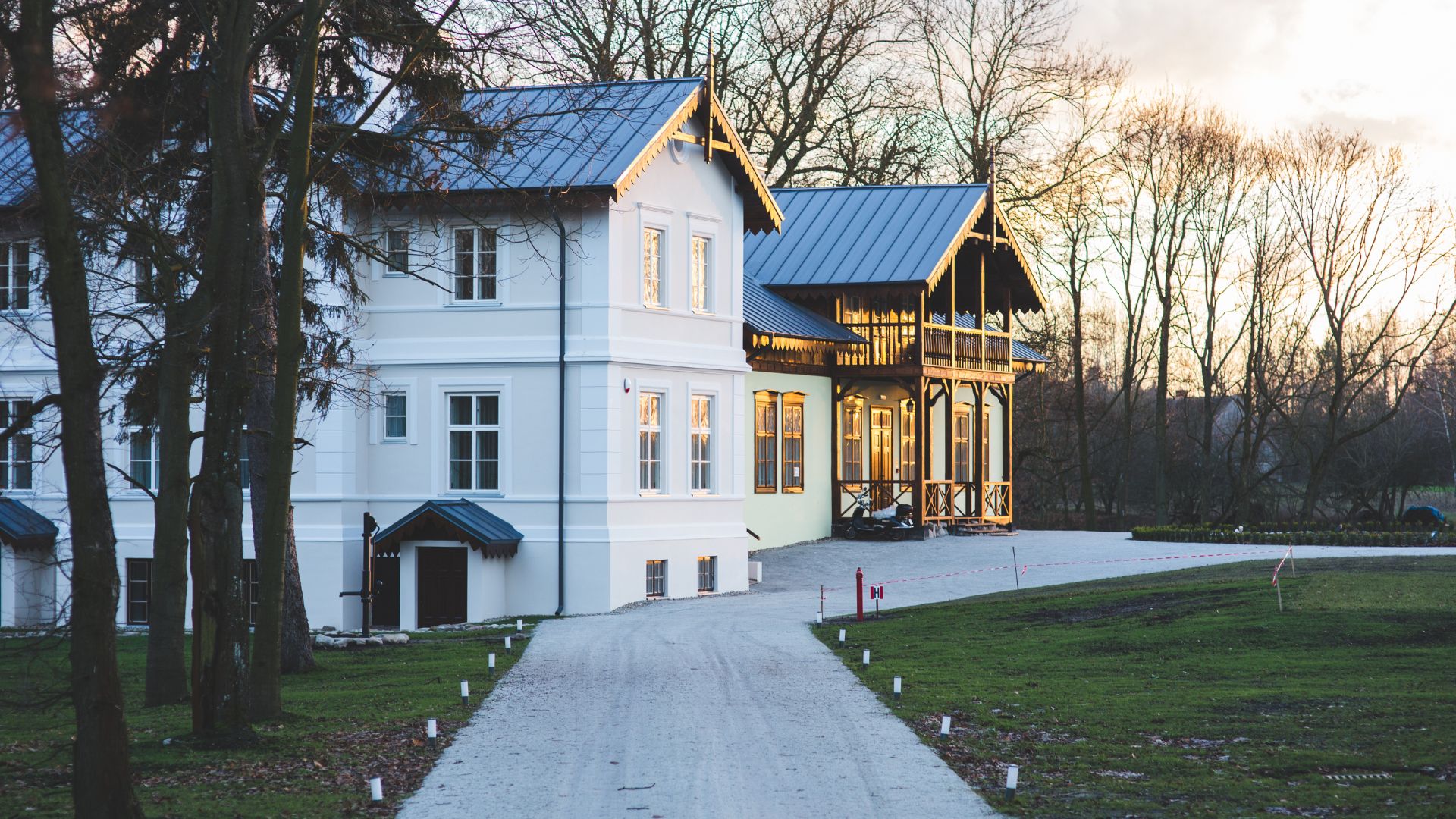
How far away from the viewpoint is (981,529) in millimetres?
38219

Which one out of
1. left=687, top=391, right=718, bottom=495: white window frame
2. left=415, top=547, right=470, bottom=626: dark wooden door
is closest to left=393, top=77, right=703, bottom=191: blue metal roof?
left=687, top=391, right=718, bottom=495: white window frame

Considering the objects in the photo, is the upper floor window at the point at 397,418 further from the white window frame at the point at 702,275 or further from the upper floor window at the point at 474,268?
Answer: the white window frame at the point at 702,275

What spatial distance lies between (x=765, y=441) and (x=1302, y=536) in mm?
12096

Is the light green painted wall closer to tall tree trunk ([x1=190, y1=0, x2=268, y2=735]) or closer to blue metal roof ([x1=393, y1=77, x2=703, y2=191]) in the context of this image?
blue metal roof ([x1=393, y1=77, x2=703, y2=191])

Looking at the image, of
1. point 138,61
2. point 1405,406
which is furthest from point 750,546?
point 1405,406

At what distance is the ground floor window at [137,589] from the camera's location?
27.1 metres

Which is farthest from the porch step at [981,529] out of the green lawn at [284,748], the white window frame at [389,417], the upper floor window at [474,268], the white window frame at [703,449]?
the green lawn at [284,748]

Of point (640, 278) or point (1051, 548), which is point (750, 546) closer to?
point (1051, 548)

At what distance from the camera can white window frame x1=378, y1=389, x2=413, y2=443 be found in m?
26.2

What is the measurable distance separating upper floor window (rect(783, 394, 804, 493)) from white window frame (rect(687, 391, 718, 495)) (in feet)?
22.8

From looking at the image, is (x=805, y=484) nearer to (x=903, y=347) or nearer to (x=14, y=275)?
(x=903, y=347)

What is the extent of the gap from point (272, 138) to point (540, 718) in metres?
5.38

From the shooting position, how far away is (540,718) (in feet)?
43.6

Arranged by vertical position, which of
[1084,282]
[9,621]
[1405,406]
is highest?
[1084,282]
